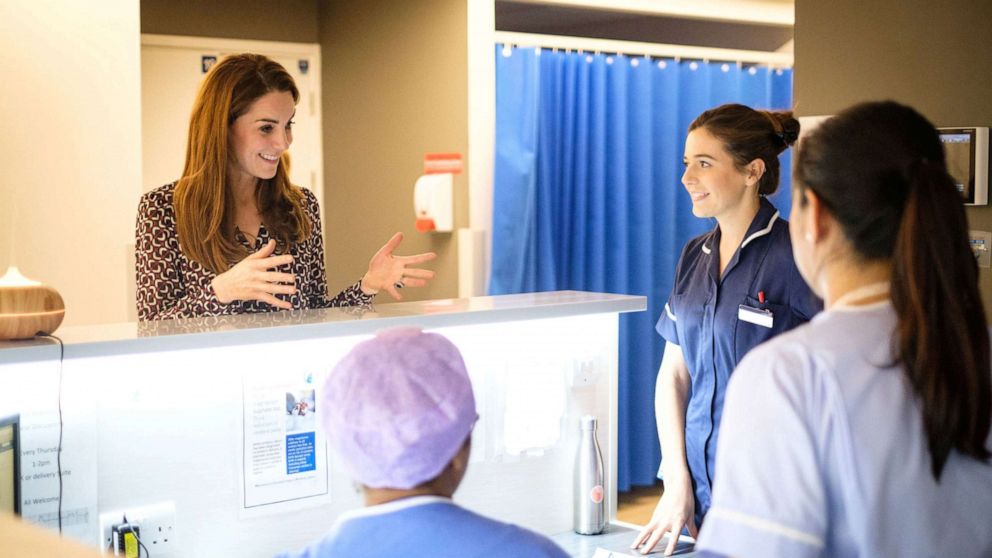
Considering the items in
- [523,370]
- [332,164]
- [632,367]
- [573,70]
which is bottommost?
[632,367]

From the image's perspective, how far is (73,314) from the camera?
3469mm

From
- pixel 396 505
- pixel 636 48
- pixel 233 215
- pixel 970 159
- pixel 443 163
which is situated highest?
pixel 636 48

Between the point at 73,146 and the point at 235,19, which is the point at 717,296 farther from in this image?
the point at 235,19

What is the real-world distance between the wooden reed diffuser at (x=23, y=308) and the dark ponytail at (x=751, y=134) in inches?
58.1

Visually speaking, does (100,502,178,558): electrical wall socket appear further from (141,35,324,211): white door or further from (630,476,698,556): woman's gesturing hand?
(141,35,324,211): white door

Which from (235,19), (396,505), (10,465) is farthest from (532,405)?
(235,19)

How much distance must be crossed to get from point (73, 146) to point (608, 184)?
2.26 metres

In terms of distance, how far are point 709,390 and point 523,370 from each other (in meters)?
0.41

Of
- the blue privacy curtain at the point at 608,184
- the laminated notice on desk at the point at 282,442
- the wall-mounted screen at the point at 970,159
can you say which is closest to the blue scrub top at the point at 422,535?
the laminated notice on desk at the point at 282,442

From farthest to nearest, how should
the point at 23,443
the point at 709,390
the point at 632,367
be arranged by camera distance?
the point at 632,367 → the point at 709,390 → the point at 23,443

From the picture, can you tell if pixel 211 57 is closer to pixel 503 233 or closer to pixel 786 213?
pixel 503 233

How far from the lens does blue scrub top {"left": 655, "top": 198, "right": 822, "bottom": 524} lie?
223 centimetres

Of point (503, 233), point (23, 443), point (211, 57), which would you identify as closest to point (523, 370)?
point (23, 443)

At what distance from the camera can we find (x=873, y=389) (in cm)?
106
